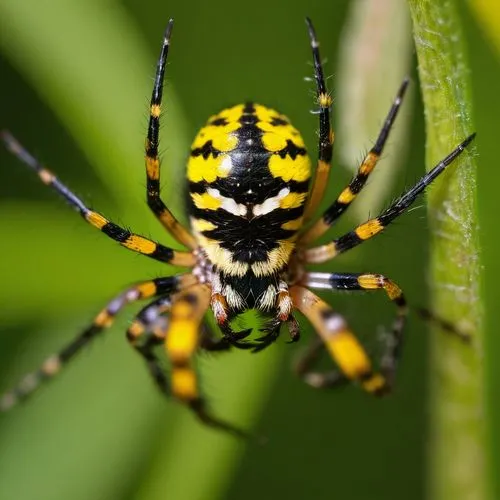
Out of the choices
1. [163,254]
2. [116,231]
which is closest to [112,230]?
[116,231]

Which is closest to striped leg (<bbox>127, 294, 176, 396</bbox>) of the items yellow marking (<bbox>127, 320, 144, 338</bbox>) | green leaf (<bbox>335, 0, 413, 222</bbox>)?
yellow marking (<bbox>127, 320, 144, 338</bbox>)

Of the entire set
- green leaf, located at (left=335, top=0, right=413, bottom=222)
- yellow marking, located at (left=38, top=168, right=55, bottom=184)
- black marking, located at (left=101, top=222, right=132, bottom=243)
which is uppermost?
green leaf, located at (left=335, top=0, right=413, bottom=222)

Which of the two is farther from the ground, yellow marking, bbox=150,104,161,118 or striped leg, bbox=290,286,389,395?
yellow marking, bbox=150,104,161,118

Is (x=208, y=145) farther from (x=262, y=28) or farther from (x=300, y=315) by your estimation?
(x=262, y=28)

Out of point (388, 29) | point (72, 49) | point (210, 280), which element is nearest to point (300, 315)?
point (210, 280)

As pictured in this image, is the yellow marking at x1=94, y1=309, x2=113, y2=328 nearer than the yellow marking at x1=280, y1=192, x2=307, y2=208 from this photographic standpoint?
No

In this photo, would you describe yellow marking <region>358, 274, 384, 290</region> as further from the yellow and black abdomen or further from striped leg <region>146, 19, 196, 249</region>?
striped leg <region>146, 19, 196, 249</region>
